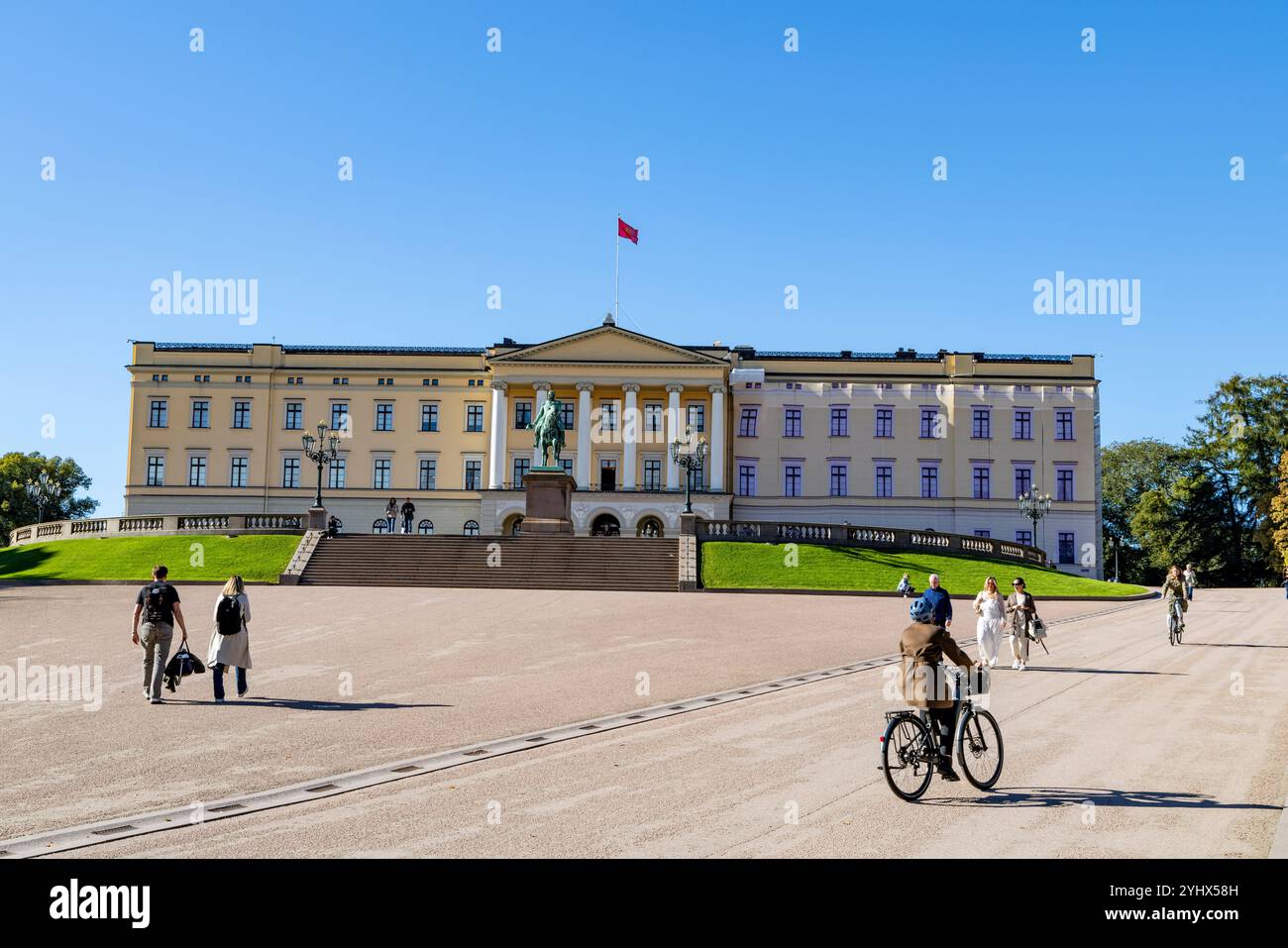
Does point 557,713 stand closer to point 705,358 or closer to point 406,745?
point 406,745

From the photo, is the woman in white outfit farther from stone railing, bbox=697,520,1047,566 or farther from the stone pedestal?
stone railing, bbox=697,520,1047,566

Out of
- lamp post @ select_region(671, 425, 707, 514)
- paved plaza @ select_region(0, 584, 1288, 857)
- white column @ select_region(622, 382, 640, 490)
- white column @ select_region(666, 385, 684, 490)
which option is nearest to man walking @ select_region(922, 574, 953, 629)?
paved plaza @ select_region(0, 584, 1288, 857)

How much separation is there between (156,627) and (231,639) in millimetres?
1086

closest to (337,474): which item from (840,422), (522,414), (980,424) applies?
(522,414)

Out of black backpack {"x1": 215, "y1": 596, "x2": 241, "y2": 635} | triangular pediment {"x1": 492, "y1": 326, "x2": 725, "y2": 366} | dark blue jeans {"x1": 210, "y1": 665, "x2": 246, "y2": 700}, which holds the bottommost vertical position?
dark blue jeans {"x1": 210, "y1": 665, "x2": 246, "y2": 700}

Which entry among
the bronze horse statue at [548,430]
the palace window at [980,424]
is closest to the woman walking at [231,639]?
the bronze horse statue at [548,430]

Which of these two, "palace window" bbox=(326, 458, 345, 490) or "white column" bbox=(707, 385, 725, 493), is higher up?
"white column" bbox=(707, 385, 725, 493)

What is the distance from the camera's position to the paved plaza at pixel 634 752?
828 cm

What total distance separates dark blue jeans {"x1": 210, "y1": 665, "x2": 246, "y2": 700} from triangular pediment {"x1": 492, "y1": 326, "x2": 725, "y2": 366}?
58896 mm

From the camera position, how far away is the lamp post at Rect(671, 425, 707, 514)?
57.2 metres

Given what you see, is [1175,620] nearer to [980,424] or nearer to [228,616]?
[228,616]

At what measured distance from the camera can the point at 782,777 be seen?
10.4 m

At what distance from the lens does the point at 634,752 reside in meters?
11.8

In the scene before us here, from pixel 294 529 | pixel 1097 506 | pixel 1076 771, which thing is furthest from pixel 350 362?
pixel 1076 771
